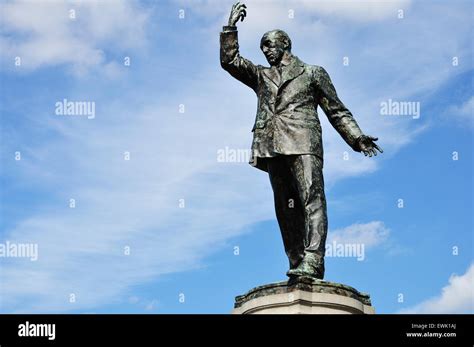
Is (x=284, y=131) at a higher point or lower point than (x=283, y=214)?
higher

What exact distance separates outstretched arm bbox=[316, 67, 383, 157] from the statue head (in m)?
0.76

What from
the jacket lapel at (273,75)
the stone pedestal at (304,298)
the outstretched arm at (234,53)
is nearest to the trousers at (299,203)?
the stone pedestal at (304,298)

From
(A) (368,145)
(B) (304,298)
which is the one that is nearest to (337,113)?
(A) (368,145)

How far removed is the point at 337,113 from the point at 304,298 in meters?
4.09

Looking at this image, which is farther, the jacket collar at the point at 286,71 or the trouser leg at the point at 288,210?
the jacket collar at the point at 286,71

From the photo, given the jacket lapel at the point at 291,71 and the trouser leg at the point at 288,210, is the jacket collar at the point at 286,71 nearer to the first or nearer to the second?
the jacket lapel at the point at 291,71

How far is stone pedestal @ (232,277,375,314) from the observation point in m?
19.0

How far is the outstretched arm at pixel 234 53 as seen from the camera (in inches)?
840

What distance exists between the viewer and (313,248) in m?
19.9

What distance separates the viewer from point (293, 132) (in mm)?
20703

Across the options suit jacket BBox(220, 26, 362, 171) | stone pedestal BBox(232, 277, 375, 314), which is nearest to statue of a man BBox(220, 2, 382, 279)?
suit jacket BBox(220, 26, 362, 171)
